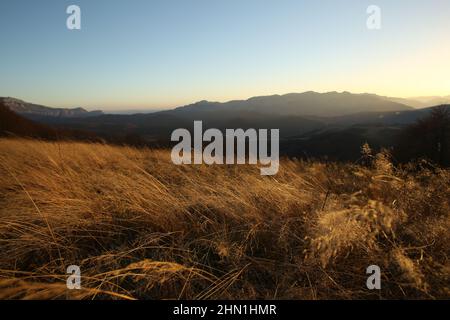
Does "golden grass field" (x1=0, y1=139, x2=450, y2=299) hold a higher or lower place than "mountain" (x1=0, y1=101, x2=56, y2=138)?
lower

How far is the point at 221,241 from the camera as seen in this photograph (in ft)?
7.61

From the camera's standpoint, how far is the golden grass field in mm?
1879

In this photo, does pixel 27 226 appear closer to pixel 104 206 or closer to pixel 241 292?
pixel 104 206

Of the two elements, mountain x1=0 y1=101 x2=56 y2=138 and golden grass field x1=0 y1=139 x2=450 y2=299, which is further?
mountain x1=0 y1=101 x2=56 y2=138

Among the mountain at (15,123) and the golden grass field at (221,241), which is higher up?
the mountain at (15,123)

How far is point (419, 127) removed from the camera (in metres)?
22.5

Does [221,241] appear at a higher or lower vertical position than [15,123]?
lower

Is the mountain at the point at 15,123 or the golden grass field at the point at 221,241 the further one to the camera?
the mountain at the point at 15,123

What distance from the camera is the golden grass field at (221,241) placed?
188 cm

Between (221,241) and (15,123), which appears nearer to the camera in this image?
(221,241)

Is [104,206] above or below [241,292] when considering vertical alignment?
above

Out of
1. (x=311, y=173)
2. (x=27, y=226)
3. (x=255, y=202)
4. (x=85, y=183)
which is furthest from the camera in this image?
(x=311, y=173)
